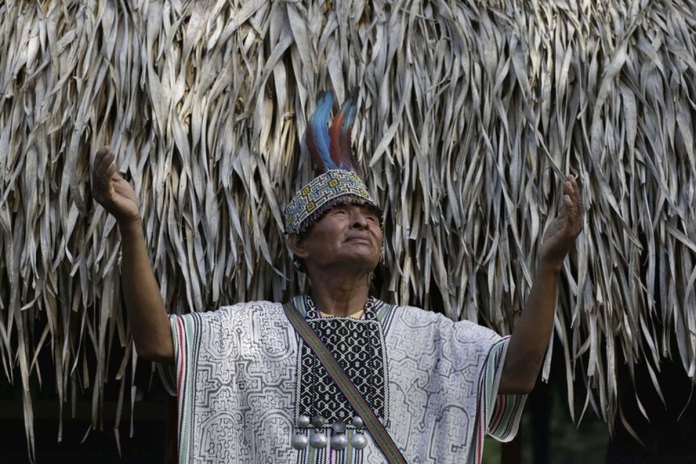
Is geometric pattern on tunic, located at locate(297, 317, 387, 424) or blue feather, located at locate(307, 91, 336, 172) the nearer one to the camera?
geometric pattern on tunic, located at locate(297, 317, 387, 424)

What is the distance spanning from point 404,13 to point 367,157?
34 centimetres

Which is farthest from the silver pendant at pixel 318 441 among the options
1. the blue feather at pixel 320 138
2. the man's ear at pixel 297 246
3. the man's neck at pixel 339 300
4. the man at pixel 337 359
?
the blue feather at pixel 320 138

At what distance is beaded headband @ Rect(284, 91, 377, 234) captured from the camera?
7.86 feet

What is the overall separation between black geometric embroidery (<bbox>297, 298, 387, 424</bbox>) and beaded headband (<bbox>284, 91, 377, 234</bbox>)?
218 millimetres

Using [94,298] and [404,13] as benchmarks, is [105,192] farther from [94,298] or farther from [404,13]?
[404,13]

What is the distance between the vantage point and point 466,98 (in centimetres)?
260

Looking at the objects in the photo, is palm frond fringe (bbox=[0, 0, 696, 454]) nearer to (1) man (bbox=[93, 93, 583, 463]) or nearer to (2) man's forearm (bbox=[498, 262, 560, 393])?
Answer: (1) man (bbox=[93, 93, 583, 463])

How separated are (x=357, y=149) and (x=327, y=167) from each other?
0.13 meters

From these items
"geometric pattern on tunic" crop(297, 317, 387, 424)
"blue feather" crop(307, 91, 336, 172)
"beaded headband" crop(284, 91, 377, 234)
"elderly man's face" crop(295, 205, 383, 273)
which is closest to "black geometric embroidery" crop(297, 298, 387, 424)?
"geometric pattern on tunic" crop(297, 317, 387, 424)

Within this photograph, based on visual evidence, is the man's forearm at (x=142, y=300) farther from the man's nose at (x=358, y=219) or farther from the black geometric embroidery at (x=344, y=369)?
the man's nose at (x=358, y=219)

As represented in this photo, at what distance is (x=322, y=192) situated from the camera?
2396 mm

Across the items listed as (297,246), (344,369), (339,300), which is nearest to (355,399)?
(344,369)

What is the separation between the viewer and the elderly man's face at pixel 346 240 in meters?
2.35

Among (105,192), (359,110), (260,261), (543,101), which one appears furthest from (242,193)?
(543,101)
